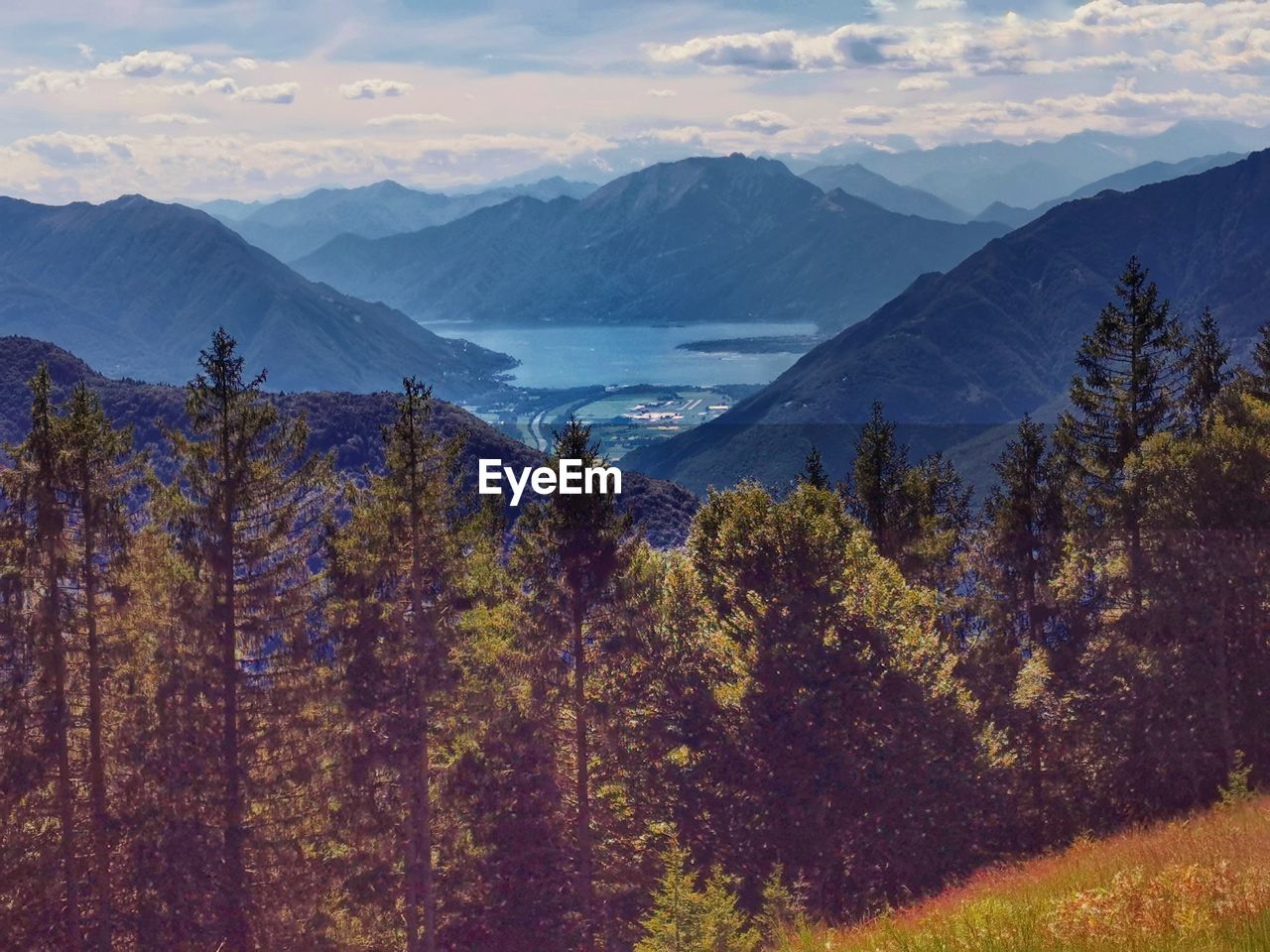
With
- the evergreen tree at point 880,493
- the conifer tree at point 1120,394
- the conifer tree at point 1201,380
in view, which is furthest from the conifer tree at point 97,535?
the conifer tree at point 1201,380

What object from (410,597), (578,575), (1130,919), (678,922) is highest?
(578,575)

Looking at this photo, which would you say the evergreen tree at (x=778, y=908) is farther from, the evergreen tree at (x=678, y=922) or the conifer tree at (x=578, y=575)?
the conifer tree at (x=578, y=575)

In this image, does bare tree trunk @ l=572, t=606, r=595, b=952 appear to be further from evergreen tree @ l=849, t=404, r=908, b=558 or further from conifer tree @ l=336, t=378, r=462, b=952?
evergreen tree @ l=849, t=404, r=908, b=558

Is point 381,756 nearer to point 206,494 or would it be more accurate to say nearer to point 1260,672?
point 206,494

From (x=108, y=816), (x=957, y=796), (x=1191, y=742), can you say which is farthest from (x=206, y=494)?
(x=1191, y=742)

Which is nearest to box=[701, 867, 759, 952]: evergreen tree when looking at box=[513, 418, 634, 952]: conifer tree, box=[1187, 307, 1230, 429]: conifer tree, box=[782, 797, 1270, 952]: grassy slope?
box=[782, 797, 1270, 952]: grassy slope

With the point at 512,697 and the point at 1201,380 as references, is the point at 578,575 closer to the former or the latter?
the point at 512,697

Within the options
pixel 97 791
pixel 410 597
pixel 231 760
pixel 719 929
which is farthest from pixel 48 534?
pixel 719 929
